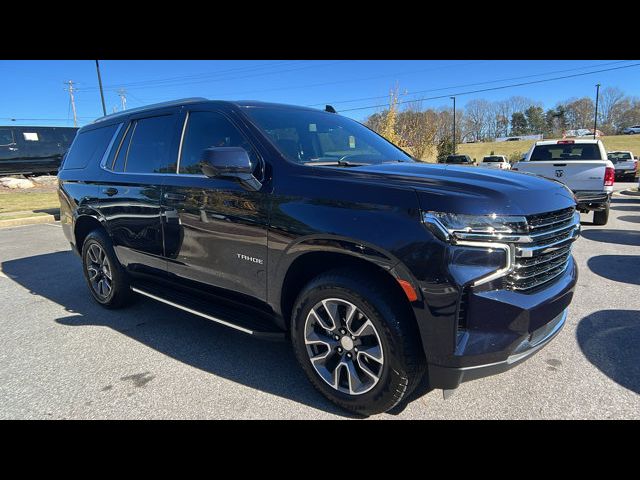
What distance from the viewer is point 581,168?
9.03 meters

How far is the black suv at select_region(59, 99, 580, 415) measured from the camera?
7.08 ft

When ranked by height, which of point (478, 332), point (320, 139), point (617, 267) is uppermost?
point (320, 139)

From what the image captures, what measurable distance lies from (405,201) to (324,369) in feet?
4.09

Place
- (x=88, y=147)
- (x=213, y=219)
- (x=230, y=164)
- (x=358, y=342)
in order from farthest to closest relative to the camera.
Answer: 1. (x=88, y=147)
2. (x=213, y=219)
3. (x=230, y=164)
4. (x=358, y=342)

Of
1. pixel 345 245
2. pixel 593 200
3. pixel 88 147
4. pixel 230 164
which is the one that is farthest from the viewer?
pixel 593 200

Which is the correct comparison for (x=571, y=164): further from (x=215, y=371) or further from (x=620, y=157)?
(x=620, y=157)

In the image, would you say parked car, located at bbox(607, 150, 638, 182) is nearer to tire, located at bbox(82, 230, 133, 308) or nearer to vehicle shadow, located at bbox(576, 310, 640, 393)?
vehicle shadow, located at bbox(576, 310, 640, 393)

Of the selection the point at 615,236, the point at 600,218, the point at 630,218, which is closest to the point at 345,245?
the point at 615,236

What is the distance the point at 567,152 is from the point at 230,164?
10.3 metres

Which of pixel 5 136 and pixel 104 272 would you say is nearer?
pixel 104 272

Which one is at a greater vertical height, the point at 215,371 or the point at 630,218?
the point at 215,371

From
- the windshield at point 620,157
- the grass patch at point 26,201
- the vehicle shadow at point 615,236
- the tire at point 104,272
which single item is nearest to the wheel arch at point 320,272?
the tire at point 104,272

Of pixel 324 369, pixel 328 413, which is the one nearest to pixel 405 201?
pixel 324 369
